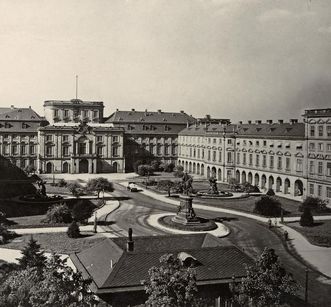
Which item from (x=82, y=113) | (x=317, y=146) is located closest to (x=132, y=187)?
(x=317, y=146)

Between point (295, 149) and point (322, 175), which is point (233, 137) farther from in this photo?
point (322, 175)

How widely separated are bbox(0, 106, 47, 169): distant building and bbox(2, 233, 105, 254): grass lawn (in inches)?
1733

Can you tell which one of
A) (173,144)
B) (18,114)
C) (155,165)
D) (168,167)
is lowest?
(168,167)

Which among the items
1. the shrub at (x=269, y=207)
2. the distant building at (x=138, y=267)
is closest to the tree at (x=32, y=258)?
the distant building at (x=138, y=267)

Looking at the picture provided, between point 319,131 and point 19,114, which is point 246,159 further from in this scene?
point 19,114

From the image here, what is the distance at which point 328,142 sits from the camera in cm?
4091

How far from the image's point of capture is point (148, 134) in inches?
3285

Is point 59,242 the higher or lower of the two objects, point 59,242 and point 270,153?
the lower

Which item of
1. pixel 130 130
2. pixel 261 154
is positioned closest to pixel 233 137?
pixel 261 154

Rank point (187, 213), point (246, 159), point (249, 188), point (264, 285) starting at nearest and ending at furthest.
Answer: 1. point (264, 285)
2. point (187, 213)
3. point (249, 188)
4. point (246, 159)

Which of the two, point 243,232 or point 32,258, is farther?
point 243,232

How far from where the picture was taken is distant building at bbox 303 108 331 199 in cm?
4097

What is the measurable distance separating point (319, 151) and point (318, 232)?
Result: 1079 cm

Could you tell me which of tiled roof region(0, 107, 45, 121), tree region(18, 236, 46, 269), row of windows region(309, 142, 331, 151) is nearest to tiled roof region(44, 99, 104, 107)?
tiled roof region(0, 107, 45, 121)
